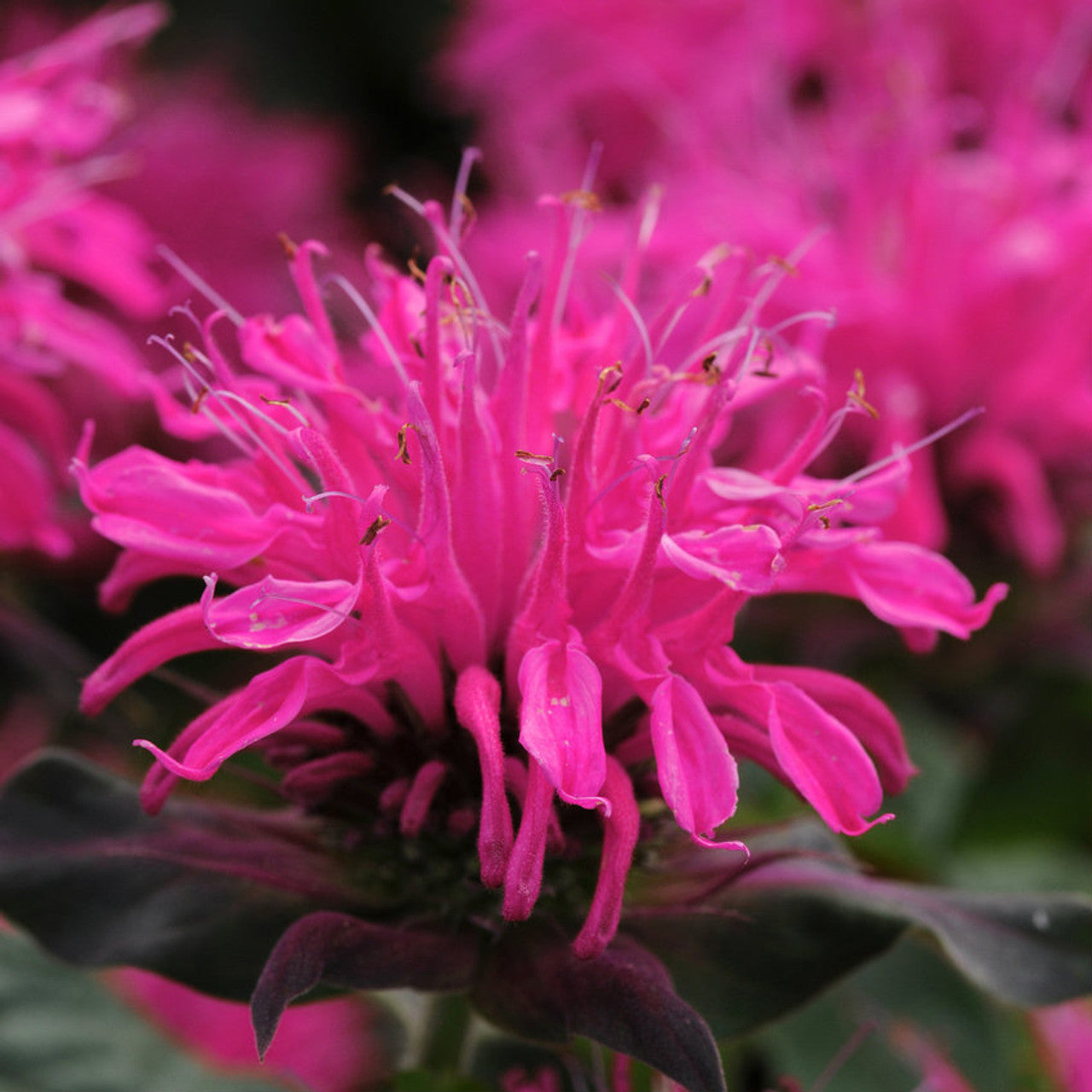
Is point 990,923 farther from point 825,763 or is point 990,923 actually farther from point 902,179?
point 902,179

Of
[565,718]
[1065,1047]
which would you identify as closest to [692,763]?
[565,718]

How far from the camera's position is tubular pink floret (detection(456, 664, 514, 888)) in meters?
0.37

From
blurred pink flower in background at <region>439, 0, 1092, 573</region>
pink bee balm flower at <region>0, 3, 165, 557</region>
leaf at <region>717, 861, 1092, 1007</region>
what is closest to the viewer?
leaf at <region>717, 861, 1092, 1007</region>

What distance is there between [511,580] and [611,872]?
125 mm

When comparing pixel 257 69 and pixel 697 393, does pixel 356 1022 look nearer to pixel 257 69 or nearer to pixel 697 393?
pixel 697 393

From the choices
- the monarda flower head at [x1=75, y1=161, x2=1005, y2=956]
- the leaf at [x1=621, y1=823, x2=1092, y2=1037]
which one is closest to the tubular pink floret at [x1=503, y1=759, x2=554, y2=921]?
the monarda flower head at [x1=75, y1=161, x2=1005, y2=956]

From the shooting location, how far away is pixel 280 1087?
58 centimetres

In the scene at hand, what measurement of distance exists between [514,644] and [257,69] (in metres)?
1.03

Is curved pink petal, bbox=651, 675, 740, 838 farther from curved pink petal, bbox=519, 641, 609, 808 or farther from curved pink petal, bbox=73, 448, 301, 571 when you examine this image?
curved pink petal, bbox=73, 448, 301, 571

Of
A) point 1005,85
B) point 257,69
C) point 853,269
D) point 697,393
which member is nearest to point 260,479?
point 697,393

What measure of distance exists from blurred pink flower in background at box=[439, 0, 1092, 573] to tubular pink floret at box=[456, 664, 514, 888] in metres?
0.29

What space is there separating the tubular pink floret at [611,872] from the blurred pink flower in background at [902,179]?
0.29 metres

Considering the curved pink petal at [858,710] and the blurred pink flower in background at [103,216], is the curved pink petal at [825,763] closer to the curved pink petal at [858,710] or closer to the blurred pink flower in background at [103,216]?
the curved pink petal at [858,710]

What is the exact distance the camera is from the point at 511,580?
48 cm
